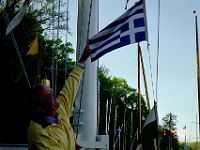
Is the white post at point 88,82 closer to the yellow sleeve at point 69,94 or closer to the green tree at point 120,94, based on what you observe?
the yellow sleeve at point 69,94

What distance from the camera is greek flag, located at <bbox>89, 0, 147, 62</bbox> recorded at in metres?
4.37

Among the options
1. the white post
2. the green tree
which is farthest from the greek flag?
the green tree

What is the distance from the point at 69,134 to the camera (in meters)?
2.72

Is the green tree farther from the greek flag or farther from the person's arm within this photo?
the person's arm

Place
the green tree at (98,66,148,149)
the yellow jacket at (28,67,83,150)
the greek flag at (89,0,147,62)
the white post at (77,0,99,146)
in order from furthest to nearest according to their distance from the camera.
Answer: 1. the green tree at (98,66,148,149)
2. the white post at (77,0,99,146)
3. the greek flag at (89,0,147,62)
4. the yellow jacket at (28,67,83,150)

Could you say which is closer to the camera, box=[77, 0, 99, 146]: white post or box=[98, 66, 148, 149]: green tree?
box=[77, 0, 99, 146]: white post

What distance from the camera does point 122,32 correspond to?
4418mm

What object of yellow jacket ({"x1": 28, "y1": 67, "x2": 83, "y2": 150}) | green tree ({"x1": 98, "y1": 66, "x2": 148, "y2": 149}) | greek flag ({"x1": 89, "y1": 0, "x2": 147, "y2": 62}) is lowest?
yellow jacket ({"x1": 28, "y1": 67, "x2": 83, "y2": 150})

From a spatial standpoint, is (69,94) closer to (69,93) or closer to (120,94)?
(69,93)

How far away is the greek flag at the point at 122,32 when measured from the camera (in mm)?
4371

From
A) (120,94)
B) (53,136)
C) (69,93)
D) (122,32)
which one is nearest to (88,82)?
(122,32)

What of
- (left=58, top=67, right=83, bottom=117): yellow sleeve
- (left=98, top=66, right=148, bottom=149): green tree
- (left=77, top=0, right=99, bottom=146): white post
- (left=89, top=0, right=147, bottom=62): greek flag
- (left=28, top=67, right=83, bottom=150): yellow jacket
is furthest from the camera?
(left=98, top=66, right=148, bottom=149): green tree

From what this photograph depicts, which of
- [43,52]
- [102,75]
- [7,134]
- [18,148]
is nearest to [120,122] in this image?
[102,75]

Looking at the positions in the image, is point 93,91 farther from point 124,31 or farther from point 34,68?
point 34,68
